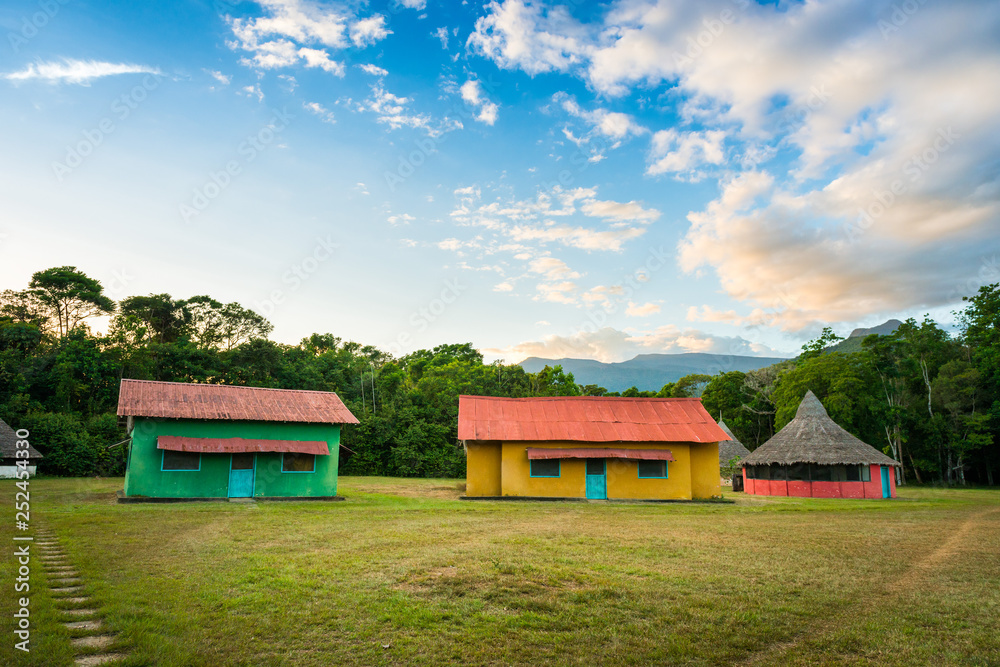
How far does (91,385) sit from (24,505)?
26108 millimetres

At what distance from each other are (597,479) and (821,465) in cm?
1155

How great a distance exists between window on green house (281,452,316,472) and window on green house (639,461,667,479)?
13.0 m

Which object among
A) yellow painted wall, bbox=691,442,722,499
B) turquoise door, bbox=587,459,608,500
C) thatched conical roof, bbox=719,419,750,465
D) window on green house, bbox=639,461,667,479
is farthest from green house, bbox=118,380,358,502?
thatched conical roof, bbox=719,419,750,465

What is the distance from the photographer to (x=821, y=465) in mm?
27594

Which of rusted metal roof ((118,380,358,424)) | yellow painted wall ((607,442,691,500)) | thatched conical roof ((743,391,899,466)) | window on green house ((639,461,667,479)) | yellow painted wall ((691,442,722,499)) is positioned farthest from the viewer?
thatched conical roof ((743,391,899,466))

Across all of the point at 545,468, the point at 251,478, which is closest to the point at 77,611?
the point at 251,478

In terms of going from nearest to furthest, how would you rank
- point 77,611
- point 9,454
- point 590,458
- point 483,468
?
1. point 77,611
2. point 590,458
3. point 483,468
4. point 9,454

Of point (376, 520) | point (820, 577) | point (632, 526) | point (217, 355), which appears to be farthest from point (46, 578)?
point (217, 355)

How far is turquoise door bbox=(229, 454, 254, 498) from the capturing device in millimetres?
21344

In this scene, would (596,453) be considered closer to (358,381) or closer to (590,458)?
(590,458)

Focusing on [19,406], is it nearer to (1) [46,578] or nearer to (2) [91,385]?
(2) [91,385]

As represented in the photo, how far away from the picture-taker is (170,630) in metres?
5.51

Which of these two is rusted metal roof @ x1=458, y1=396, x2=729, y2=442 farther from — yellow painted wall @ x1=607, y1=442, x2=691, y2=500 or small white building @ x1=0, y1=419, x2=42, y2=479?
small white building @ x1=0, y1=419, x2=42, y2=479

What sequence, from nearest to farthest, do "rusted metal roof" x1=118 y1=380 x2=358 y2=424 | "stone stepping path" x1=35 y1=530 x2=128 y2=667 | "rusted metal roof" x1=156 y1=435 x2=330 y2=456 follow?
"stone stepping path" x1=35 y1=530 x2=128 y2=667, "rusted metal roof" x1=156 y1=435 x2=330 y2=456, "rusted metal roof" x1=118 y1=380 x2=358 y2=424
